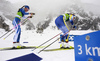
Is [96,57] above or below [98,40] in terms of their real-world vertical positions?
below

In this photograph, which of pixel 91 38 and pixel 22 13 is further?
pixel 22 13

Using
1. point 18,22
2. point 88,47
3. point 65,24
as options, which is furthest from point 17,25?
point 88,47

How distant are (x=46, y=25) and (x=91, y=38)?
107 ft

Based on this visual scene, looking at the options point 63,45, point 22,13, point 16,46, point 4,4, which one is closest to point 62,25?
point 63,45

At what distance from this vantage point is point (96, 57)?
583 mm

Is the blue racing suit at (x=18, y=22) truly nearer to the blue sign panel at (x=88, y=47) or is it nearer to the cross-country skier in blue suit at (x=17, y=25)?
the cross-country skier in blue suit at (x=17, y=25)

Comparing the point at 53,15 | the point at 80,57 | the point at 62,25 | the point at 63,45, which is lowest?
the point at 63,45

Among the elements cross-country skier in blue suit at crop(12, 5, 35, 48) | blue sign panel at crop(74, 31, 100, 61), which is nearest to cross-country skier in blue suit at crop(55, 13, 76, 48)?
cross-country skier in blue suit at crop(12, 5, 35, 48)

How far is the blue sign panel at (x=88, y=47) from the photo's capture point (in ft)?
1.92

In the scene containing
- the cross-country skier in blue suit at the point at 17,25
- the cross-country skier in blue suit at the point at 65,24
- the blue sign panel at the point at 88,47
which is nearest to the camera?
the blue sign panel at the point at 88,47

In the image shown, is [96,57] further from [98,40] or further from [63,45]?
[63,45]

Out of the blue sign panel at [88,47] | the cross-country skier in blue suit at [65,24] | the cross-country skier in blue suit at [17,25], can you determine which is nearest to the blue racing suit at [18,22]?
the cross-country skier in blue suit at [17,25]

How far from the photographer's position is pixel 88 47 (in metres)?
0.65

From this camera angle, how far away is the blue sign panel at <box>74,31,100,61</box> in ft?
1.92
